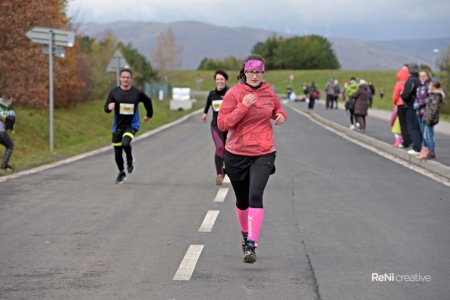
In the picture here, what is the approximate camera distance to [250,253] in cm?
714

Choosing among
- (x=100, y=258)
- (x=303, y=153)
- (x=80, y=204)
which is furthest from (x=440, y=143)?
(x=100, y=258)

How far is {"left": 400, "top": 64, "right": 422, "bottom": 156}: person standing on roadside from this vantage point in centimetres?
1834

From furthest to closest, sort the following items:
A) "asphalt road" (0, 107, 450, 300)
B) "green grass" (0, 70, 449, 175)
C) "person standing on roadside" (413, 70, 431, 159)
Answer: "green grass" (0, 70, 449, 175) < "person standing on roadside" (413, 70, 431, 159) < "asphalt road" (0, 107, 450, 300)

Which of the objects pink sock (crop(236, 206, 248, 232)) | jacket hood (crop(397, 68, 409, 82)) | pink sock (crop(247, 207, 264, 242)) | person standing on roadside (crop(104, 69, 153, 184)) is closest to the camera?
pink sock (crop(247, 207, 264, 242))

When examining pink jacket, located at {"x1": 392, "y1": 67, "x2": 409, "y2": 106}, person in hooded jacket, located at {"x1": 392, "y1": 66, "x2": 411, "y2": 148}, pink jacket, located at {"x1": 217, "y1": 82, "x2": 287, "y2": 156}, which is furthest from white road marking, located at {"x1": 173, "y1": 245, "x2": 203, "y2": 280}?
pink jacket, located at {"x1": 392, "y1": 67, "x2": 409, "y2": 106}

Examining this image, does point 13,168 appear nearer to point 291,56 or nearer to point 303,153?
point 303,153

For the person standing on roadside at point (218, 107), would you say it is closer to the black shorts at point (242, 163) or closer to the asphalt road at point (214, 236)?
the asphalt road at point (214, 236)

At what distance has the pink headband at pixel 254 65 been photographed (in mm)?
7273

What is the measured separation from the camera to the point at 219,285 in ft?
20.7

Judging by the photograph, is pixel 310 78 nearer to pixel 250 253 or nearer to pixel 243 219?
pixel 243 219

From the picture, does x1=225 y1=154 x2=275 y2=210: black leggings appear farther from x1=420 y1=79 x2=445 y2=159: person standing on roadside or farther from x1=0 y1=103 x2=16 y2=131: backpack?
x1=420 y1=79 x2=445 y2=159: person standing on roadside

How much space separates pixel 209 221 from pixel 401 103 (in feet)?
36.5

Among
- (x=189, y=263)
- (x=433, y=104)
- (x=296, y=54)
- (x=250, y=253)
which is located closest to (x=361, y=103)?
(x=433, y=104)

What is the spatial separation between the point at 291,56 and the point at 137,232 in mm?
166989
